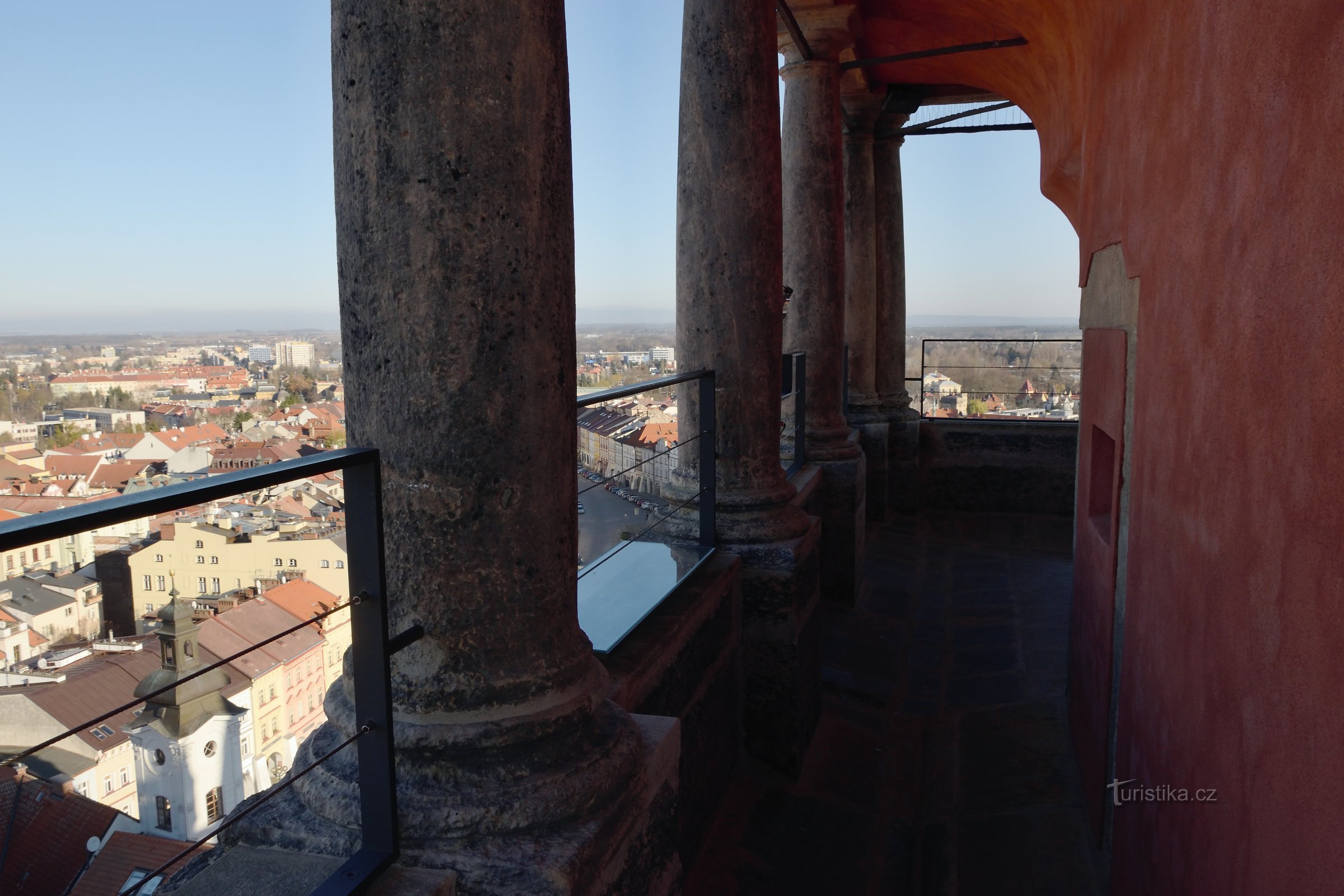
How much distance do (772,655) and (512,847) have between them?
2.29 m

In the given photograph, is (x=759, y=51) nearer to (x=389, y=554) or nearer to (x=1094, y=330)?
(x=1094, y=330)

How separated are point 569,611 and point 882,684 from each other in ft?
11.6

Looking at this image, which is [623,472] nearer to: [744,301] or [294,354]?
[744,301]

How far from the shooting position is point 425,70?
1494mm

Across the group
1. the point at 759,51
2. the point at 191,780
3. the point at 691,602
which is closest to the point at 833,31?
the point at 759,51

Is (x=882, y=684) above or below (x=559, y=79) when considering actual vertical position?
below

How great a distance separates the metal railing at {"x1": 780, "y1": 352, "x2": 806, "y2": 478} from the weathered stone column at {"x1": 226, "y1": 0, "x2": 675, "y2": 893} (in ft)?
13.1

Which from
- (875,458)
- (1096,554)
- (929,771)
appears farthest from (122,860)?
(875,458)

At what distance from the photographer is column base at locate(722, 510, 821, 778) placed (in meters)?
3.71

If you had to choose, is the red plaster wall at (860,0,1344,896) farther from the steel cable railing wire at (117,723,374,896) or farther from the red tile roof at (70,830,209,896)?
the red tile roof at (70,830,209,896)

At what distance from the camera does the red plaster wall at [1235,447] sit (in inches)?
50.1

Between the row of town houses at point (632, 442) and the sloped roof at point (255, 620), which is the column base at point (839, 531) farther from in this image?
the sloped roof at point (255, 620)

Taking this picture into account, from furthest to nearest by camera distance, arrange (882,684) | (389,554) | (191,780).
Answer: (882,684) < (389,554) < (191,780)

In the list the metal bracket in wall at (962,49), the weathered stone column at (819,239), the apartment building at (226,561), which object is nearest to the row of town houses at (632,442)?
the apartment building at (226,561)
